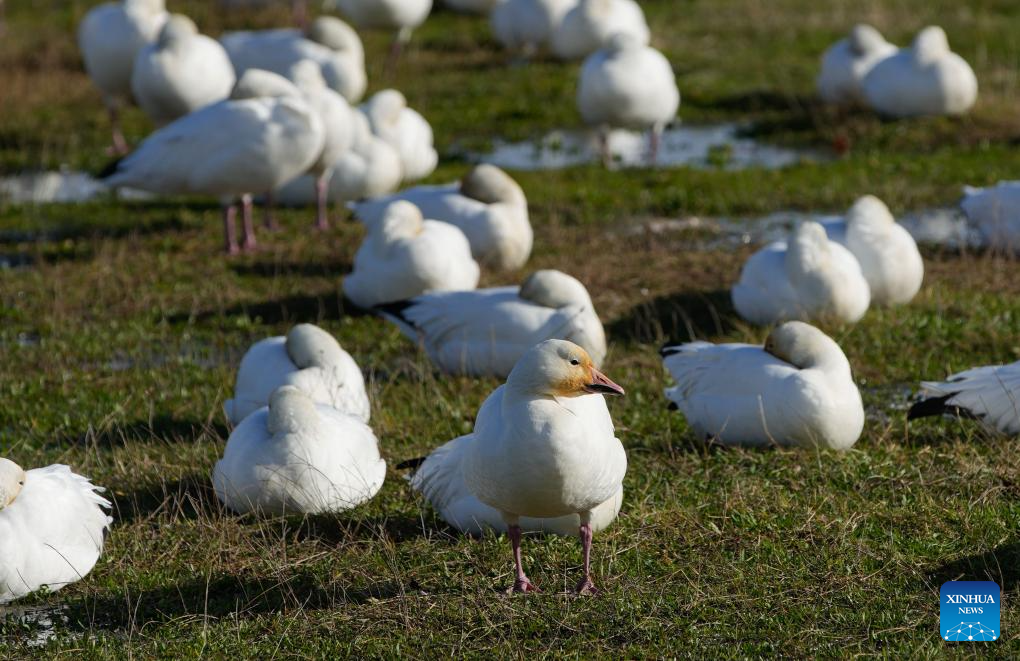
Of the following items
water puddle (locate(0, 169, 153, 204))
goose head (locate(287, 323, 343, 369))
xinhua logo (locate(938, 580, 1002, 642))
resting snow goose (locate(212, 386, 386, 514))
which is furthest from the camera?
water puddle (locate(0, 169, 153, 204))

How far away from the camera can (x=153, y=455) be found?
299 inches

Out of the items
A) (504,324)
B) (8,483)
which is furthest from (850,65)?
(8,483)

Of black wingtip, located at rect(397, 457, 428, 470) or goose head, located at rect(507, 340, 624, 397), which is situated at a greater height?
goose head, located at rect(507, 340, 624, 397)

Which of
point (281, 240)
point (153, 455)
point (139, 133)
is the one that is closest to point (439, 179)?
point (281, 240)

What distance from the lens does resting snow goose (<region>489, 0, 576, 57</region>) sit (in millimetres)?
18781

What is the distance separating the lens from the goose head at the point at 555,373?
5.44 meters

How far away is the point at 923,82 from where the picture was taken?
14938 millimetres

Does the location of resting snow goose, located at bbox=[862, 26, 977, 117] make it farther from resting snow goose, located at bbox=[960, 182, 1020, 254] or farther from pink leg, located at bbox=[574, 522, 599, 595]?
pink leg, located at bbox=[574, 522, 599, 595]

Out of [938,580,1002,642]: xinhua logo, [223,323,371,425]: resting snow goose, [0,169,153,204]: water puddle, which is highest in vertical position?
[938,580,1002,642]: xinhua logo

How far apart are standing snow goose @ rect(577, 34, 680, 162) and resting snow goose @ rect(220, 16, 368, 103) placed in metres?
2.83

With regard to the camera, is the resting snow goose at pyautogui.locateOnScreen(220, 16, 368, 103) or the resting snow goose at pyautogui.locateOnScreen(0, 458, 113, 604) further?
the resting snow goose at pyautogui.locateOnScreen(220, 16, 368, 103)

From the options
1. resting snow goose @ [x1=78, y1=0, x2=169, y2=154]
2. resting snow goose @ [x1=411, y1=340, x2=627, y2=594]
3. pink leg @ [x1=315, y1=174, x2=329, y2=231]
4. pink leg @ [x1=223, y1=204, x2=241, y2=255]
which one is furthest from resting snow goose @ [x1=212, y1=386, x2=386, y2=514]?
resting snow goose @ [x1=78, y1=0, x2=169, y2=154]

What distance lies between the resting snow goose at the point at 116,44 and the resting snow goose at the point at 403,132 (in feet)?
11.1

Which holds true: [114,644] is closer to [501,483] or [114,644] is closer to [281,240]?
[501,483]
